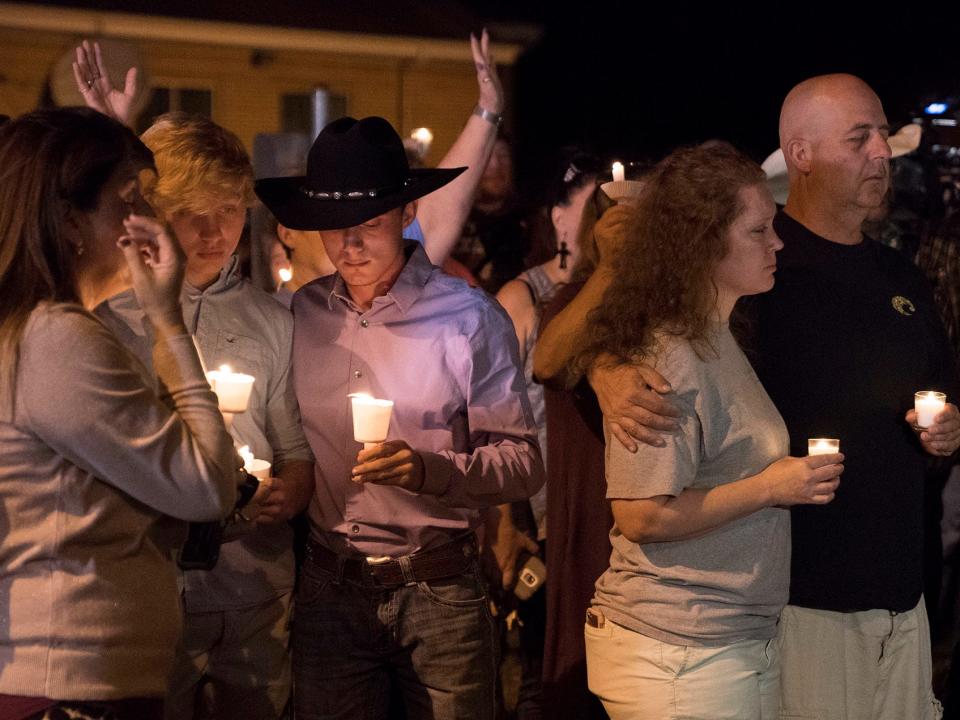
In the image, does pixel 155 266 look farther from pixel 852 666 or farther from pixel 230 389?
pixel 852 666

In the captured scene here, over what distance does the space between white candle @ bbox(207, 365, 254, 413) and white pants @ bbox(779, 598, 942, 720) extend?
1.93 meters

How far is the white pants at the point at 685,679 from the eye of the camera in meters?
3.45

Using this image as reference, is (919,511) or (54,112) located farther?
(919,511)

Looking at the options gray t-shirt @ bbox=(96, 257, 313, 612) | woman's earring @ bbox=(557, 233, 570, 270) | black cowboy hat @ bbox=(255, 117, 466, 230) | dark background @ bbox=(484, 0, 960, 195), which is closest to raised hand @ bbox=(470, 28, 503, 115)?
woman's earring @ bbox=(557, 233, 570, 270)

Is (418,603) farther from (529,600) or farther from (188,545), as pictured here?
(529,600)

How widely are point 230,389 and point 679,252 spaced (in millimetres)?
1347

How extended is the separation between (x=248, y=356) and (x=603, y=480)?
59.8 inches

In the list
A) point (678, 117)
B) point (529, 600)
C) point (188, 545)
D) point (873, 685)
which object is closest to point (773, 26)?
point (678, 117)

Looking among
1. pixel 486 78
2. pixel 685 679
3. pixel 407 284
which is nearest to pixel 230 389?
pixel 407 284

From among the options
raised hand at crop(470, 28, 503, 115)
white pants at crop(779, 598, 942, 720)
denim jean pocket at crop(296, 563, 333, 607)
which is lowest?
white pants at crop(779, 598, 942, 720)

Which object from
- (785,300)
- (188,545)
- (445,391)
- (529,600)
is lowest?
(529,600)

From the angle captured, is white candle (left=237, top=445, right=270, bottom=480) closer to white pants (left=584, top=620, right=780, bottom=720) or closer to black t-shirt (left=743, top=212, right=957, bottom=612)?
white pants (left=584, top=620, right=780, bottom=720)

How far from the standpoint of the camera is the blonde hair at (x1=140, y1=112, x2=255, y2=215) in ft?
12.5

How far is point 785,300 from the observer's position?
13.7 ft
